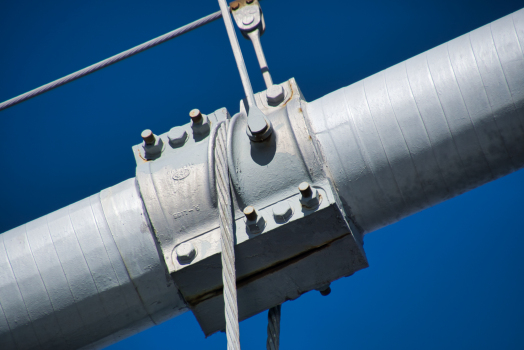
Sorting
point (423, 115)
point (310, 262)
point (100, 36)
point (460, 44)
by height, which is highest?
point (100, 36)

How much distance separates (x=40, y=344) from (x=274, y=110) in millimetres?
698

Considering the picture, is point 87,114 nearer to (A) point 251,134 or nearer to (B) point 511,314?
(A) point 251,134

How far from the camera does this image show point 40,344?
44.1 inches

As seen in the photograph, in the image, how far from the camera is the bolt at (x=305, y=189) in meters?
0.96

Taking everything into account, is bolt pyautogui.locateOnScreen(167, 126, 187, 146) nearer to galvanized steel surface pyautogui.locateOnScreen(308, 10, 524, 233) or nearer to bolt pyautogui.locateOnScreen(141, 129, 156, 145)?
bolt pyautogui.locateOnScreen(141, 129, 156, 145)

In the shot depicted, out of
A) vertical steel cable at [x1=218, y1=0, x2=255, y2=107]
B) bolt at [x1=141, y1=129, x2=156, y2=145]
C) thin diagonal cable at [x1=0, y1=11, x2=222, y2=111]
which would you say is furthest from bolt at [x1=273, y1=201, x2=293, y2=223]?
thin diagonal cable at [x1=0, y1=11, x2=222, y2=111]

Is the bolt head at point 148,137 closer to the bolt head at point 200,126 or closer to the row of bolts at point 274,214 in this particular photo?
the bolt head at point 200,126

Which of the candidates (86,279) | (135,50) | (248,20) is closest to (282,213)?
(86,279)

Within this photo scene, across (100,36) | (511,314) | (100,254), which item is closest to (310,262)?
(100,254)

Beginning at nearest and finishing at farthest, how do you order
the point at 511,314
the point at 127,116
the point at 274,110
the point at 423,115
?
the point at 423,115 < the point at 274,110 < the point at 127,116 < the point at 511,314

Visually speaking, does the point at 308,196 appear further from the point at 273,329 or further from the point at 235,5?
the point at 235,5

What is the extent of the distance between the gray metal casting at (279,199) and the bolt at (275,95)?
0.02 meters

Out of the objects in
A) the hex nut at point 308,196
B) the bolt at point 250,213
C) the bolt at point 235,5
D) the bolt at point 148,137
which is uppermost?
the bolt at point 235,5

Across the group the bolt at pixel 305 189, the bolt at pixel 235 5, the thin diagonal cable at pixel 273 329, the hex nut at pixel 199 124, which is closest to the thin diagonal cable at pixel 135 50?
the bolt at pixel 235 5
